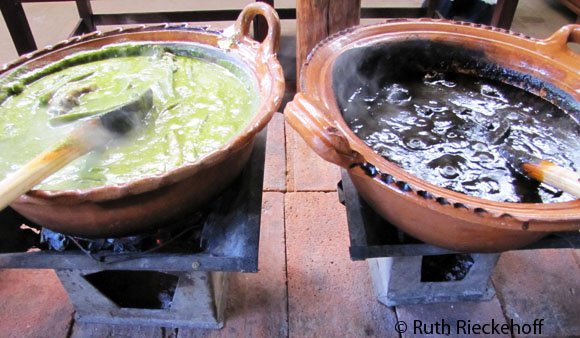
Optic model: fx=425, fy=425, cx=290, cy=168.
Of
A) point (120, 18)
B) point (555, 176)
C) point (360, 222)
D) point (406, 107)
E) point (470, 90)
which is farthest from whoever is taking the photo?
point (120, 18)

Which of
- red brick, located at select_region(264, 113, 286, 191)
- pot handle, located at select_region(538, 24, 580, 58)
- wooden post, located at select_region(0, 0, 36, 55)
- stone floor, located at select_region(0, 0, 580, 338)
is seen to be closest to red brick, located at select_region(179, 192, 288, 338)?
stone floor, located at select_region(0, 0, 580, 338)

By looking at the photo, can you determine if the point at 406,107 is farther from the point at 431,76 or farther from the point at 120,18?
the point at 120,18

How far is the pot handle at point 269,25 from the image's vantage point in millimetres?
1796

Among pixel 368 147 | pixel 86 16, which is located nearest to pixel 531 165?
pixel 368 147

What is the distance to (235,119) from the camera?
170 cm

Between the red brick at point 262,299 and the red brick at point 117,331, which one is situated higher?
the red brick at point 262,299

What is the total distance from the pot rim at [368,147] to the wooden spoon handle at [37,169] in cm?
68

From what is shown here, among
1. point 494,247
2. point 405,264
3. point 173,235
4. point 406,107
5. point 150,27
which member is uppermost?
point 150,27

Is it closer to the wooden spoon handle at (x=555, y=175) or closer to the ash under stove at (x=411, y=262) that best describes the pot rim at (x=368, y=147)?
the wooden spoon handle at (x=555, y=175)

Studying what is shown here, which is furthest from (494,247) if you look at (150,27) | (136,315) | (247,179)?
(150,27)

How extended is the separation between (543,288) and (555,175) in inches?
45.2

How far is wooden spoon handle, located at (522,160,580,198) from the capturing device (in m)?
1.25

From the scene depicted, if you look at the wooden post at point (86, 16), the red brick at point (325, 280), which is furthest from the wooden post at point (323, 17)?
the wooden post at point (86, 16)

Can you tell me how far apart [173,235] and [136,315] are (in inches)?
23.3
